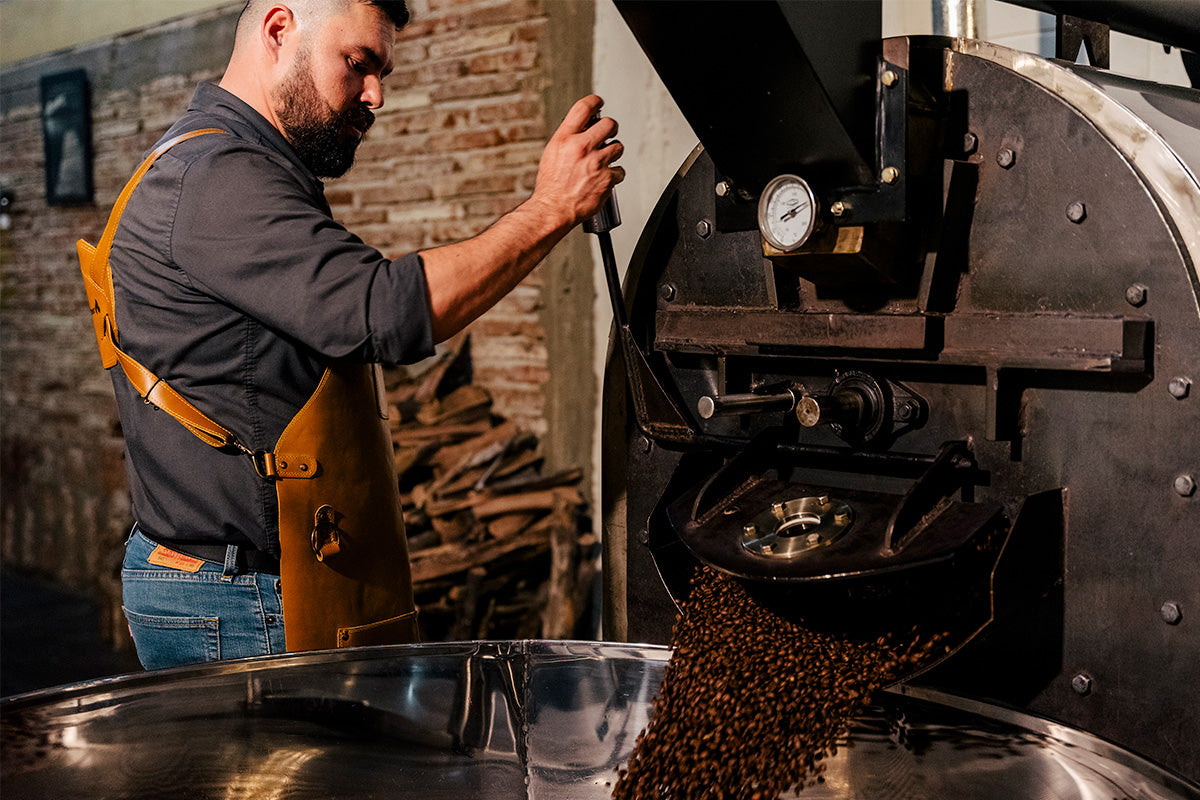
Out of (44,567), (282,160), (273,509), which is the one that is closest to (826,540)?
(273,509)

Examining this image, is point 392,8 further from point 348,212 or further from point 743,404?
point 348,212

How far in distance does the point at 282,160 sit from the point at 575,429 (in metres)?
2.10

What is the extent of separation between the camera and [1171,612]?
1103mm

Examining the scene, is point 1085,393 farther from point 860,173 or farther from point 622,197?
point 622,197

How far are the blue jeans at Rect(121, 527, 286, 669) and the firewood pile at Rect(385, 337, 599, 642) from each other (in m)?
1.59

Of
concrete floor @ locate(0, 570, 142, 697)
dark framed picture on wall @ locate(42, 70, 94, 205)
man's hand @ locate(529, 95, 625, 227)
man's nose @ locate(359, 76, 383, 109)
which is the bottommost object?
concrete floor @ locate(0, 570, 142, 697)

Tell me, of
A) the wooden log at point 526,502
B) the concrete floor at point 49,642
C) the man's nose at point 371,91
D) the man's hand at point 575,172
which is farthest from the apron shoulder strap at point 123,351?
the concrete floor at point 49,642

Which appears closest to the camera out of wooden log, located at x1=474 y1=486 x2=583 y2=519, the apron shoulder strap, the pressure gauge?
the pressure gauge

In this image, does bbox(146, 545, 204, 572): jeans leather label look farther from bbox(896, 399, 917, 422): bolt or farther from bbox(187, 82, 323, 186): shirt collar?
bbox(896, 399, 917, 422): bolt

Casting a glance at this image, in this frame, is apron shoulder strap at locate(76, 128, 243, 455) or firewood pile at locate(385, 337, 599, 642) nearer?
apron shoulder strap at locate(76, 128, 243, 455)

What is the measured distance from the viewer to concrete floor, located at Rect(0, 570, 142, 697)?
13.4ft

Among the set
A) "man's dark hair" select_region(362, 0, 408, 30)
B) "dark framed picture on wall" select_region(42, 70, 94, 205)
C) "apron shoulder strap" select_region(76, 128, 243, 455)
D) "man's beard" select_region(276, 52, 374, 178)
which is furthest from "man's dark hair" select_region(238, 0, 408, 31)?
"dark framed picture on wall" select_region(42, 70, 94, 205)

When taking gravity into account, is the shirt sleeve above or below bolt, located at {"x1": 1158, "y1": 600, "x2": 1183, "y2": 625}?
above

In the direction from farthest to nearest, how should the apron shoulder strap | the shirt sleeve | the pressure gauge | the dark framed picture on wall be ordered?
the dark framed picture on wall < the apron shoulder strap < the shirt sleeve < the pressure gauge
